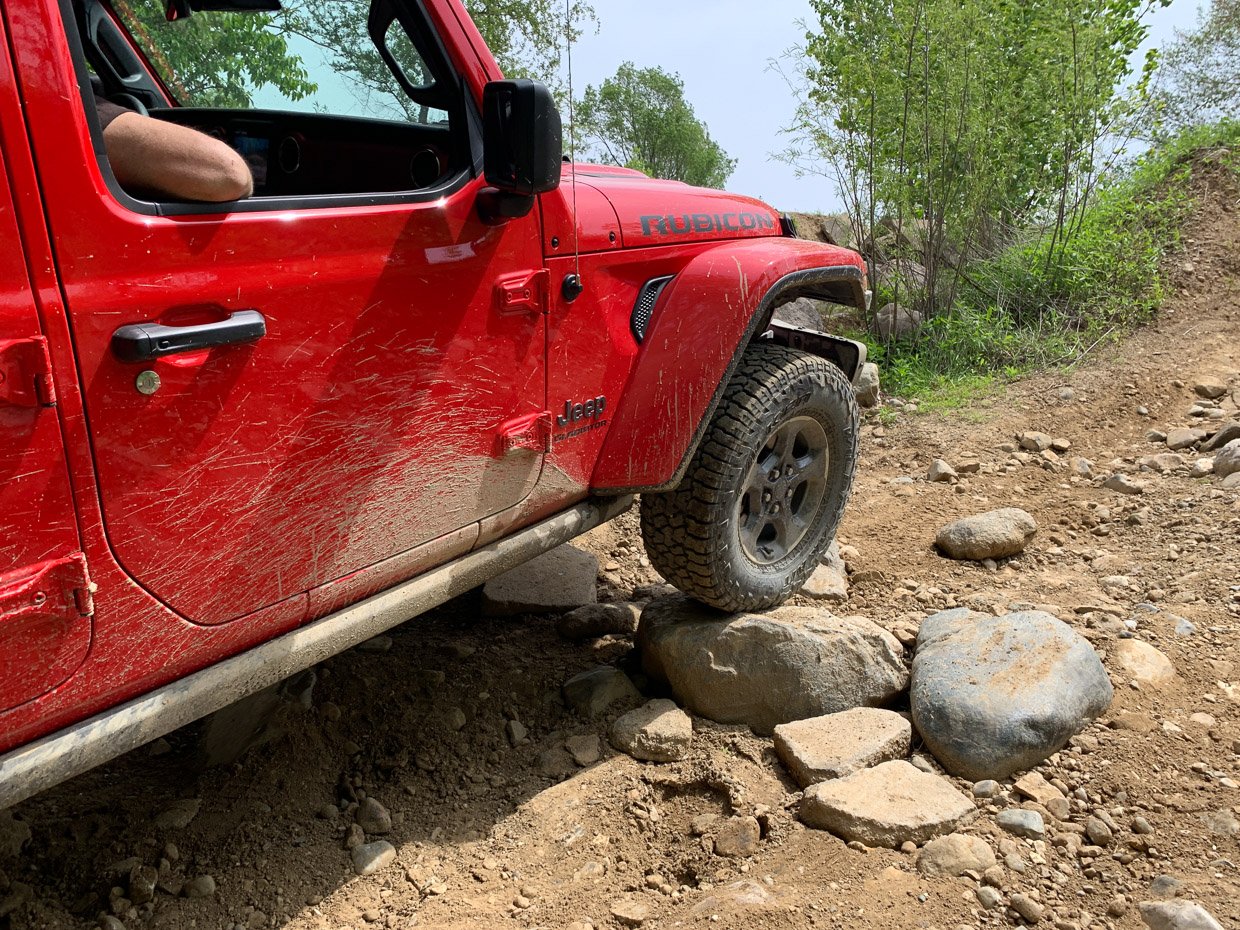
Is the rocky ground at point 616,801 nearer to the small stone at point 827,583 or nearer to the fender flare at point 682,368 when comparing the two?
the small stone at point 827,583

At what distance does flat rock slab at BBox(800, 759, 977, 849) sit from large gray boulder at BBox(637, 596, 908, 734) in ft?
1.23

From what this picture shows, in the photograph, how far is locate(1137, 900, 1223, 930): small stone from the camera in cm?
204

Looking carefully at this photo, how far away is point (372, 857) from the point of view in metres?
2.44

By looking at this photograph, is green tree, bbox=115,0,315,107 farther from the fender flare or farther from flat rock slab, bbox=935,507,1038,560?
flat rock slab, bbox=935,507,1038,560

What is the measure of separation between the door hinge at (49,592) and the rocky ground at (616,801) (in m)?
1.04

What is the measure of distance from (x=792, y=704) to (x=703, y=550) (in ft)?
1.76

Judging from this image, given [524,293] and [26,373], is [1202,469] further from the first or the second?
[26,373]

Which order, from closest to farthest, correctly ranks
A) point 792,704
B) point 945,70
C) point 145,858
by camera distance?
point 145,858 < point 792,704 < point 945,70

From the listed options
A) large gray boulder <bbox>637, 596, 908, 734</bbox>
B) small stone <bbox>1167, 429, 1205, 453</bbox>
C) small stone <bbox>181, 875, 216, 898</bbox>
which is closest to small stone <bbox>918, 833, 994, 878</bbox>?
large gray boulder <bbox>637, 596, 908, 734</bbox>

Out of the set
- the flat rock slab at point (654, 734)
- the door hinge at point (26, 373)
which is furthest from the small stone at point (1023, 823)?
the door hinge at point (26, 373)

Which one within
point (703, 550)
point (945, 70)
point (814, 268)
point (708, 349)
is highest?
point (945, 70)

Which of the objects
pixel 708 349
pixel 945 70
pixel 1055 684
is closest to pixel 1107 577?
pixel 1055 684

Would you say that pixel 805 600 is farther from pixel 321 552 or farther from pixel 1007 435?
pixel 1007 435

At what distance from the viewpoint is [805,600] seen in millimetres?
3574
